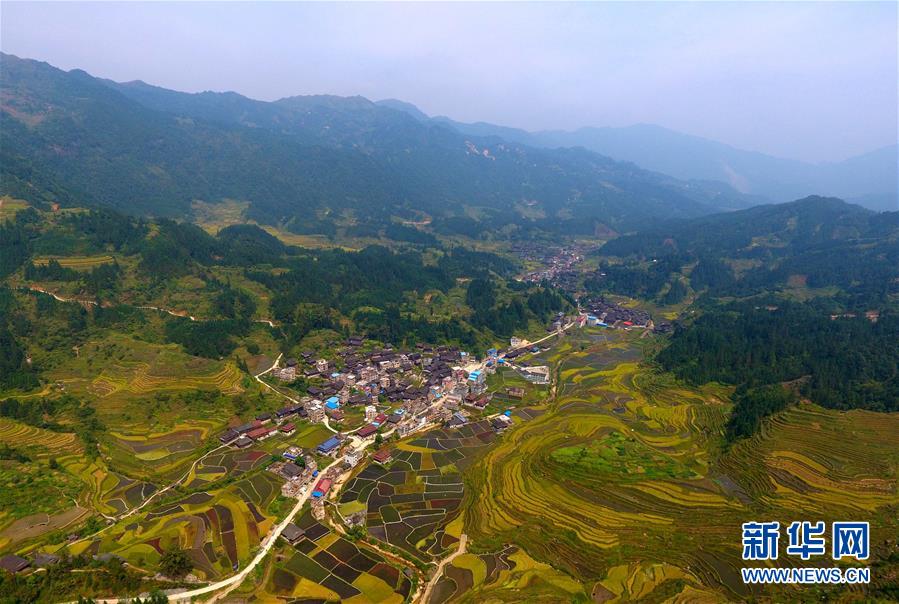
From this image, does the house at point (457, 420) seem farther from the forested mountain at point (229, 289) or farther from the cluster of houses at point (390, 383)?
the forested mountain at point (229, 289)

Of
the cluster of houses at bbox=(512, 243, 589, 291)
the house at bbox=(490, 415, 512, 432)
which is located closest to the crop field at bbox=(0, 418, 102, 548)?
the house at bbox=(490, 415, 512, 432)

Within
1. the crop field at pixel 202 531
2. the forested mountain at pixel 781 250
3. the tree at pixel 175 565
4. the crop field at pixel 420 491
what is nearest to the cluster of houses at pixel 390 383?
the crop field at pixel 420 491

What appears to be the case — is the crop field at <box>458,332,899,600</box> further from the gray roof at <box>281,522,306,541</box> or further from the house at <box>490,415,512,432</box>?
the gray roof at <box>281,522,306,541</box>

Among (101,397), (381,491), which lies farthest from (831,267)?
(101,397)

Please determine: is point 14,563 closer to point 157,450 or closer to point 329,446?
point 157,450

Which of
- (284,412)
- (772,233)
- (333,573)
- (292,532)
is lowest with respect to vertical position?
(333,573)

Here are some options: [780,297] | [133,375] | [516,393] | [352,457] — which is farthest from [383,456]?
[780,297]
